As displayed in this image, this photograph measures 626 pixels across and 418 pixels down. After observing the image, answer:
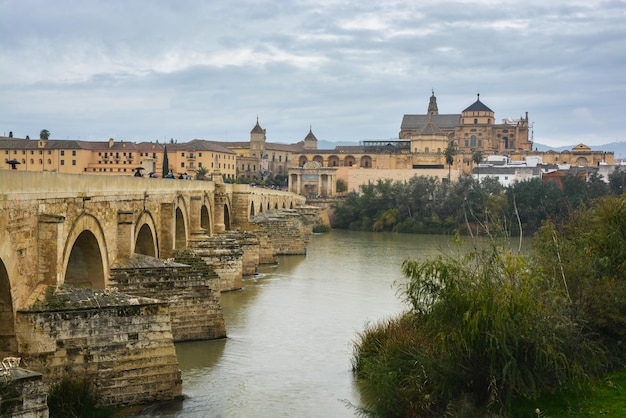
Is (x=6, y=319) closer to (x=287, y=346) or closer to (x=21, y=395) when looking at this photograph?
(x=21, y=395)

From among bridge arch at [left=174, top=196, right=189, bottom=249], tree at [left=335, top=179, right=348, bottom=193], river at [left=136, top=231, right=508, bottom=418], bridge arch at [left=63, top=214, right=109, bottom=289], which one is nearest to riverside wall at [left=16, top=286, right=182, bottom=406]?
river at [left=136, top=231, right=508, bottom=418]

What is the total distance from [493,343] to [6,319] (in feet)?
20.9

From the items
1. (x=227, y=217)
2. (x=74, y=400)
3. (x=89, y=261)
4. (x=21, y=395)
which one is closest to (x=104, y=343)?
(x=74, y=400)

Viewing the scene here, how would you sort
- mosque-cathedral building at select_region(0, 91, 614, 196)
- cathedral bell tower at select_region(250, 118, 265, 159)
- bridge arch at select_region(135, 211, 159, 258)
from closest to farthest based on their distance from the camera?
1. bridge arch at select_region(135, 211, 159, 258)
2. mosque-cathedral building at select_region(0, 91, 614, 196)
3. cathedral bell tower at select_region(250, 118, 265, 159)

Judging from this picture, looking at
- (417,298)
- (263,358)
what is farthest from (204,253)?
(417,298)

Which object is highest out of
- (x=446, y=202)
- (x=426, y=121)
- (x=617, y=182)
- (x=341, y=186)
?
(x=426, y=121)

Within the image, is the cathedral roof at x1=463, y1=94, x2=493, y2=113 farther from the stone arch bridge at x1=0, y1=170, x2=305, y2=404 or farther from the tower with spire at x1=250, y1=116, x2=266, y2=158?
the stone arch bridge at x1=0, y1=170, x2=305, y2=404

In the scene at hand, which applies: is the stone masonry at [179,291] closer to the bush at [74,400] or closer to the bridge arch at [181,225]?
the bush at [74,400]

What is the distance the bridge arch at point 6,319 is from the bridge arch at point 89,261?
405 cm

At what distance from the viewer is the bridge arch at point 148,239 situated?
20.7 meters

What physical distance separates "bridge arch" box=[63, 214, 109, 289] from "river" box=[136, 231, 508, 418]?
2.18 metres

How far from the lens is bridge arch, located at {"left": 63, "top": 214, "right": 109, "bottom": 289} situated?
15914mm

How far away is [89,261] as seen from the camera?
16172 millimetres

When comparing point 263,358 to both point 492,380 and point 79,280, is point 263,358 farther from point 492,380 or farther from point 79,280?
point 492,380
